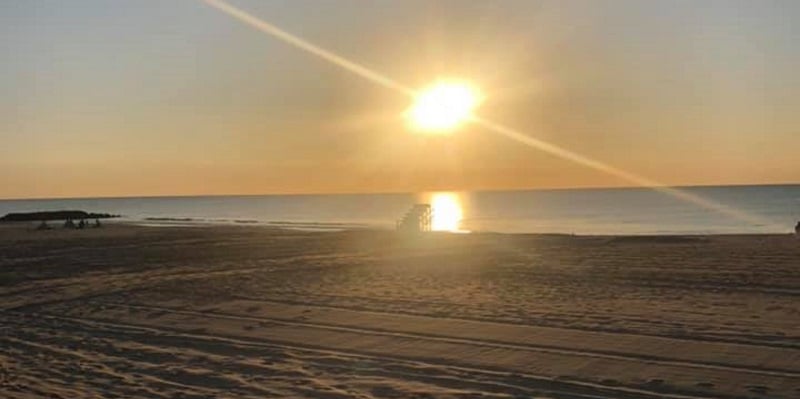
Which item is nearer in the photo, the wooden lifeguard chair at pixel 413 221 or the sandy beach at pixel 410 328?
the sandy beach at pixel 410 328

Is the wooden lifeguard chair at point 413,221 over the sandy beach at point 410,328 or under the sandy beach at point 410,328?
over

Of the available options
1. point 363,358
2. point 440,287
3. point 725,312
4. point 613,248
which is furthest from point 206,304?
point 613,248

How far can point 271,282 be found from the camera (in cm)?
1905

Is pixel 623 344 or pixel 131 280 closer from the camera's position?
pixel 623 344

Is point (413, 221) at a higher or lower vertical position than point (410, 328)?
higher

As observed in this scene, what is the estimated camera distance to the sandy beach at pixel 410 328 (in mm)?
8656

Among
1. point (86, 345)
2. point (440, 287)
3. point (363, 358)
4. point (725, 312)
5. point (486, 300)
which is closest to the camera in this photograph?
point (363, 358)

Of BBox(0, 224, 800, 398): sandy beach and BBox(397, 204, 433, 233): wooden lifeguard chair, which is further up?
BBox(397, 204, 433, 233): wooden lifeguard chair

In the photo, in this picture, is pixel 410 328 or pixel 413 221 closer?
pixel 410 328

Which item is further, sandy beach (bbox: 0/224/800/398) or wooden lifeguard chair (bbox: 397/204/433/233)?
wooden lifeguard chair (bbox: 397/204/433/233)

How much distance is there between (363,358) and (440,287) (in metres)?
7.43

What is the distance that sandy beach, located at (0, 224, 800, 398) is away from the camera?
8.66 meters

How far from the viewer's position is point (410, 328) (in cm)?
1199

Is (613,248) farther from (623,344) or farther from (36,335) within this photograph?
(36,335)
